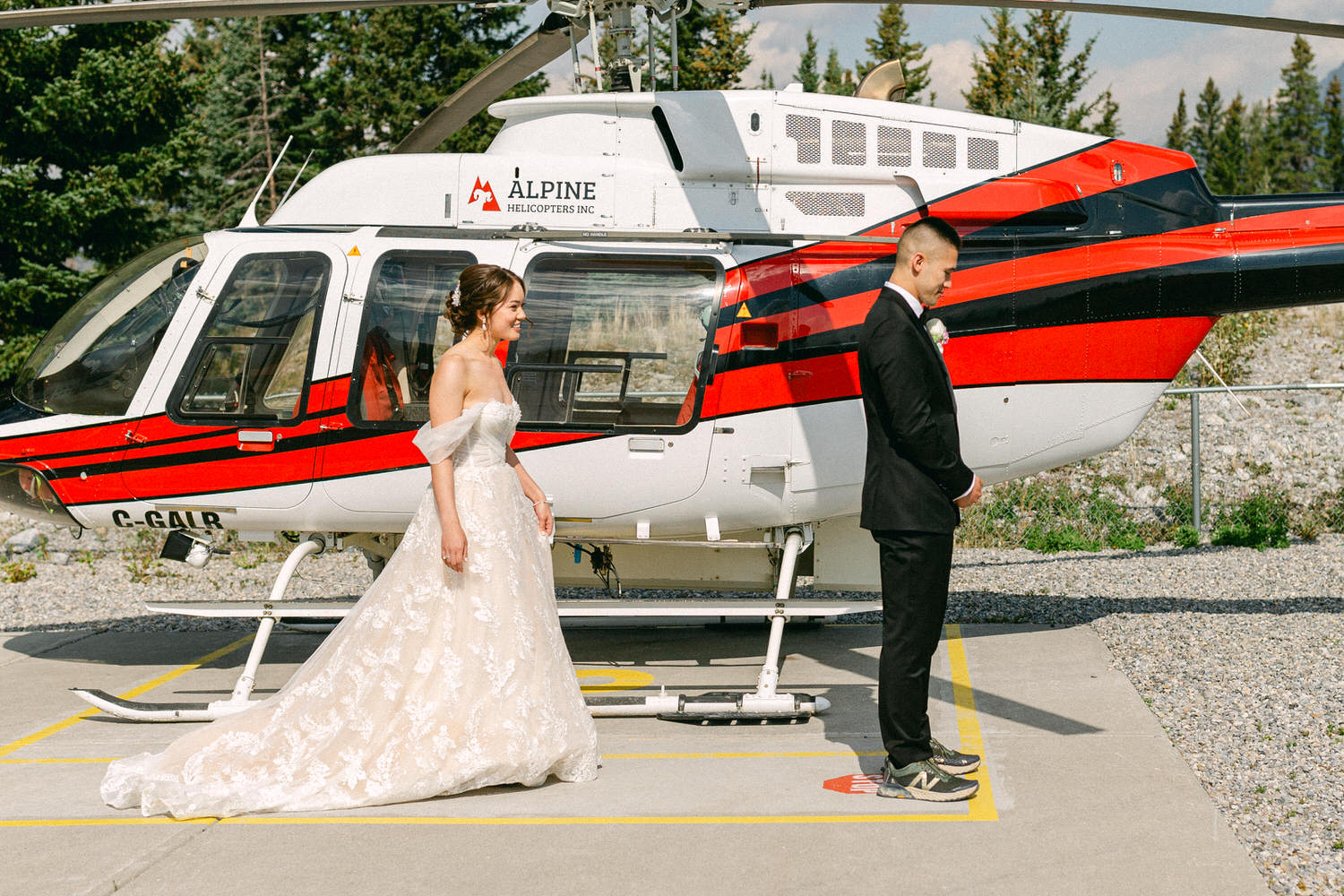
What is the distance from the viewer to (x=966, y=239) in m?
6.10

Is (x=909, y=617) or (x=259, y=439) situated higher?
(x=259, y=439)

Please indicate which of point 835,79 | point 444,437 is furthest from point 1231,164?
point 444,437

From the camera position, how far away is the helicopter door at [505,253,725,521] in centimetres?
595

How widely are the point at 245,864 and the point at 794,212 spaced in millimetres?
4090

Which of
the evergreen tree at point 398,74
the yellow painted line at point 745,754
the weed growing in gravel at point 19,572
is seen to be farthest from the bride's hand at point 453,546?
the evergreen tree at point 398,74

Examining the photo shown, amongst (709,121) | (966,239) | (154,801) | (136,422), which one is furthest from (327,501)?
(966,239)

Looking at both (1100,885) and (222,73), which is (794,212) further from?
(222,73)

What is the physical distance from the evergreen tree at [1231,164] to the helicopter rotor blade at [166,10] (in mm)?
63578

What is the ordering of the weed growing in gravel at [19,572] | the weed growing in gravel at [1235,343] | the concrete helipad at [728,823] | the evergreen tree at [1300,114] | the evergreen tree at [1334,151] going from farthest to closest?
the evergreen tree at [1300,114], the evergreen tree at [1334,151], the weed growing in gravel at [1235,343], the weed growing in gravel at [19,572], the concrete helipad at [728,823]

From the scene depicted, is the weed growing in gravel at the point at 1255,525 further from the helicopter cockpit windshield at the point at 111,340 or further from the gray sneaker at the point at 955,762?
the helicopter cockpit windshield at the point at 111,340

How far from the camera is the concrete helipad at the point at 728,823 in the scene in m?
3.74

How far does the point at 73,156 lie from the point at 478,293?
53.1ft

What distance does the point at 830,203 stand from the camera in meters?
6.15

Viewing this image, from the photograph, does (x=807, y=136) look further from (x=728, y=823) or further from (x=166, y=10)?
(x=728, y=823)
